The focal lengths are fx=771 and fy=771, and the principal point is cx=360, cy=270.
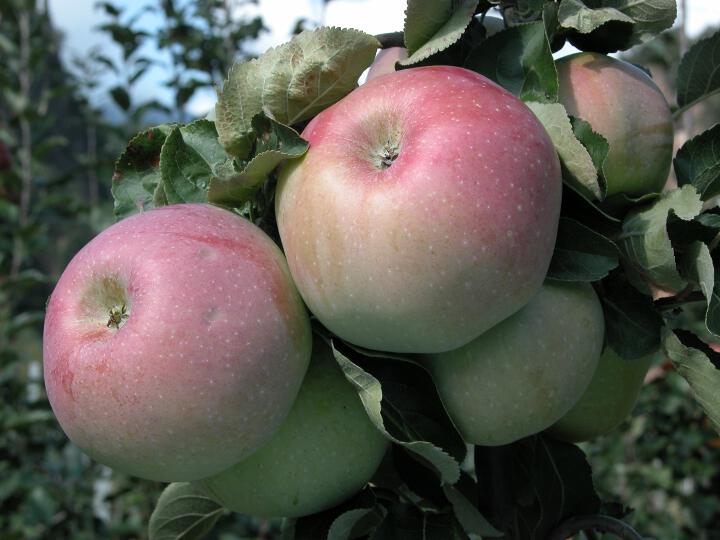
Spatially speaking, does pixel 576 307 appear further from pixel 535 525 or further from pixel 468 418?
pixel 535 525

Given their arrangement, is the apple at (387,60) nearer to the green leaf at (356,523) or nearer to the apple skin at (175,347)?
the apple skin at (175,347)

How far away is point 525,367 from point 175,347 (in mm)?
296

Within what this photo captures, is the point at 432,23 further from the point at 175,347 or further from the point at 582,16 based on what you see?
the point at 175,347

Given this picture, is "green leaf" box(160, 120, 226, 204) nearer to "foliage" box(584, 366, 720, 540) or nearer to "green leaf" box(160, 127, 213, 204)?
"green leaf" box(160, 127, 213, 204)

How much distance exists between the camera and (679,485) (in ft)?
8.50

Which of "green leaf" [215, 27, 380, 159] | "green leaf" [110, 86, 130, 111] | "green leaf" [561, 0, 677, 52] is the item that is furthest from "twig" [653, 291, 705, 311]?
"green leaf" [110, 86, 130, 111]

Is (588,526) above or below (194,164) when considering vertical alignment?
below

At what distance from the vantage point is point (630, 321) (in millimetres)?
718

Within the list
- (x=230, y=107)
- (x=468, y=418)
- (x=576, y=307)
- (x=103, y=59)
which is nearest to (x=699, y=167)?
(x=576, y=307)

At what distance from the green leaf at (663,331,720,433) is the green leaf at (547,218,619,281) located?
10 cm

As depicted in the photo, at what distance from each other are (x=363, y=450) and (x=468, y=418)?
0.35ft

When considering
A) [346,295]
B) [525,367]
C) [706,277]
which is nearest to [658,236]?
[706,277]

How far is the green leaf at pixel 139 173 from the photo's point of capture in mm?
779

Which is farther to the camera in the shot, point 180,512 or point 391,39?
point 180,512
